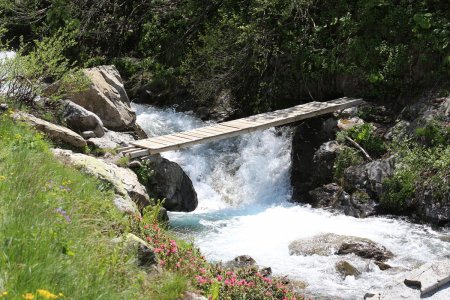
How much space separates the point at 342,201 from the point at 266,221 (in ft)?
4.33

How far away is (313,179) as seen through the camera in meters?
11.7

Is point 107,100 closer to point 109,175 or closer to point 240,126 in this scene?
point 240,126

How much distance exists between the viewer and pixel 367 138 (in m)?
11.5

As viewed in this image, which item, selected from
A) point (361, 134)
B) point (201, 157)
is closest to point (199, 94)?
point (201, 157)

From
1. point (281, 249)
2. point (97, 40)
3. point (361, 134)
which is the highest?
point (97, 40)

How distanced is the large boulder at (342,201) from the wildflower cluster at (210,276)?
4.52 m

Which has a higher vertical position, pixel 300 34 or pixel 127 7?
pixel 127 7

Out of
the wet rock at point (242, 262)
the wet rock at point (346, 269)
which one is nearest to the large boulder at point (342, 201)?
the wet rock at point (346, 269)

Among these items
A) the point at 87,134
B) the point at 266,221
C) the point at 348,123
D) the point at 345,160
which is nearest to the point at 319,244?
the point at 266,221

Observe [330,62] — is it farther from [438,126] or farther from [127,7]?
[127,7]

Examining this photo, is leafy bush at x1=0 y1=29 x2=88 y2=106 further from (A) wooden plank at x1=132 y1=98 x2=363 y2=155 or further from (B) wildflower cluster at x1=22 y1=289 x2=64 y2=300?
(B) wildflower cluster at x1=22 y1=289 x2=64 y2=300

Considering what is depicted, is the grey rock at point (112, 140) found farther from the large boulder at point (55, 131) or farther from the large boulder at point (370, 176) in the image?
the large boulder at point (370, 176)

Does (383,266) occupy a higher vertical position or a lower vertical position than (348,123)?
lower

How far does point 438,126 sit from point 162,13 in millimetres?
7853
